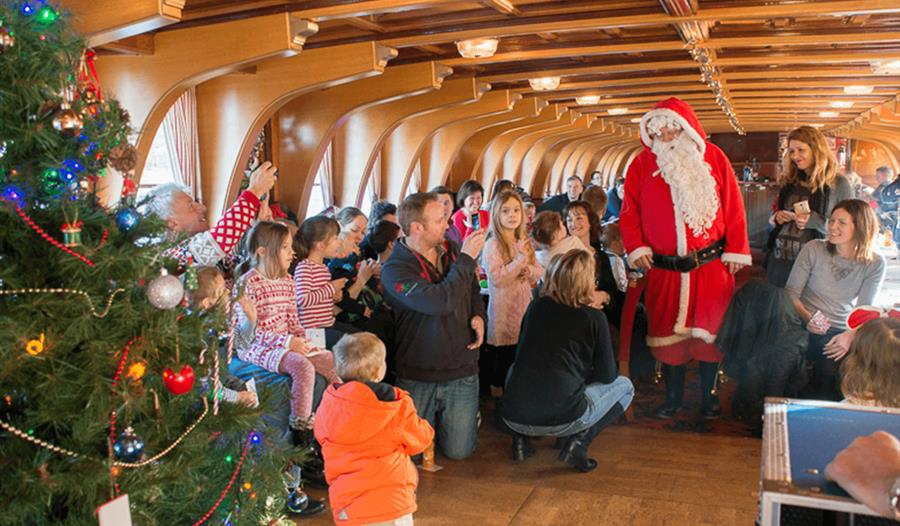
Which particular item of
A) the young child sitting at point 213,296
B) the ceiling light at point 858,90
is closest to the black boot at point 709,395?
the young child sitting at point 213,296

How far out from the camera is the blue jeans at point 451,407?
13.7 feet

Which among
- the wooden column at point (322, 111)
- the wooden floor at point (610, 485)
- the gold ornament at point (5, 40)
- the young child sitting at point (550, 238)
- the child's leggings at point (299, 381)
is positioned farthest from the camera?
the wooden column at point (322, 111)

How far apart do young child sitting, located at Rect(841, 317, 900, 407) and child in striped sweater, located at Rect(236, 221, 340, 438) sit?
7.34 ft

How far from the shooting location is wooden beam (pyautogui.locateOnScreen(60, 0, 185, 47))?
320 centimetres

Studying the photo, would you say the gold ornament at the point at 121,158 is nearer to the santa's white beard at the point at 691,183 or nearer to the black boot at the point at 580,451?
the black boot at the point at 580,451

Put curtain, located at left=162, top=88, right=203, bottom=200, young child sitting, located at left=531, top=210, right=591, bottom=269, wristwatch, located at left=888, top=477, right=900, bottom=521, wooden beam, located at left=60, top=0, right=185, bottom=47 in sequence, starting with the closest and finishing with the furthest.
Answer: wristwatch, located at left=888, top=477, right=900, bottom=521, wooden beam, located at left=60, top=0, right=185, bottom=47, young child sitting, located at left=531, top=210, right=591, bottom=269, curtain, located at left=162, top=88, right=203, bottom=200

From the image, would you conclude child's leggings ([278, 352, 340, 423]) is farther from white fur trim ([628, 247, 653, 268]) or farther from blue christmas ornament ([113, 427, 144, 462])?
white fur trim ([628, 247, 653, 268])

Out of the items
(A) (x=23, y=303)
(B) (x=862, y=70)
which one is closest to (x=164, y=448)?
(A) (x=23, y=303)

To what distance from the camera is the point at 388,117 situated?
294 inches

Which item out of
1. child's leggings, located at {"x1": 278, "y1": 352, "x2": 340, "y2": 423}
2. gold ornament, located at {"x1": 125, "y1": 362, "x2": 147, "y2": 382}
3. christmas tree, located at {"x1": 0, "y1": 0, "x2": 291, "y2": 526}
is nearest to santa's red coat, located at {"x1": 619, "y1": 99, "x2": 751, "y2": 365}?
child's leggings, located at {"x1": 278, "y1": 352, "x2": 340, "y2": 423}

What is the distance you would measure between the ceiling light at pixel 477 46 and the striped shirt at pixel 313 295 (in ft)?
6.05

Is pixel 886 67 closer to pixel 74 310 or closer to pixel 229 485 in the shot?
pixel 229 485

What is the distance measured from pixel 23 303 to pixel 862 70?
782 cm

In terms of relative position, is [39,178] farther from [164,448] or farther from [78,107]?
[164,448]
